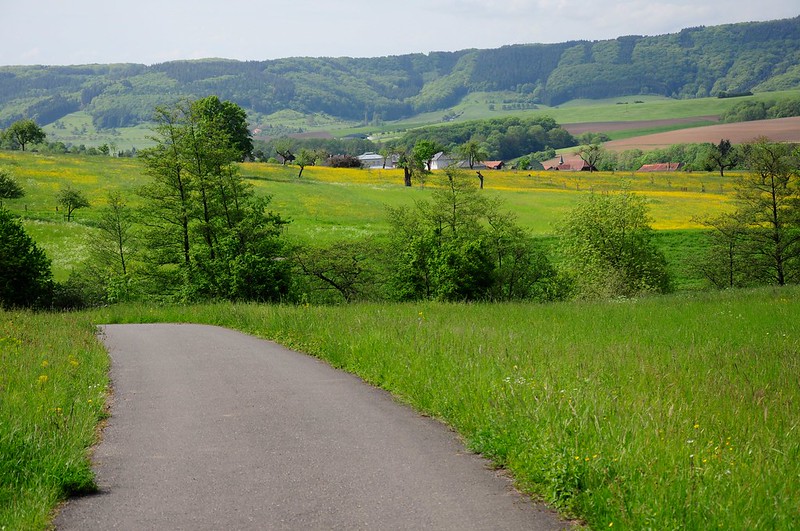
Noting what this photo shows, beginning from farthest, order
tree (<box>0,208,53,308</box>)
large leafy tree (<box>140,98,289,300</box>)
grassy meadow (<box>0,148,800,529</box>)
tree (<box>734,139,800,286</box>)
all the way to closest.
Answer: tree (<box>734,139,800,286</box>)
large leafy tree (<box>140,98,289,300</box>)
tree (<box>0,208,53,308</box>)
grassy meadow (<box>0,148,800,529</box>)

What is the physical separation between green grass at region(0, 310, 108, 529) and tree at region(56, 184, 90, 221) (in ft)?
173

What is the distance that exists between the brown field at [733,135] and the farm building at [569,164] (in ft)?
41.8

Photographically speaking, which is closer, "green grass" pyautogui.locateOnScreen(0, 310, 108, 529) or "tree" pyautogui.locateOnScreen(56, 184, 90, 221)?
"green grass" pyautogui.locateOnScreen(0, 310, 108, 529)

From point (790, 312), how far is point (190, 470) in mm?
18245

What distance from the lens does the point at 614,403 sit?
8125mm

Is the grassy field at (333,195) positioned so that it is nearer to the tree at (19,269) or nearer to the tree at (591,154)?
the tree at (19,269)

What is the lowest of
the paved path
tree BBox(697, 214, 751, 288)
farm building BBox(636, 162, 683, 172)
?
tree BBox(697, 214, 751, 288)

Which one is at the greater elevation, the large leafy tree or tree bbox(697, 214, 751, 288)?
the large leafy tree

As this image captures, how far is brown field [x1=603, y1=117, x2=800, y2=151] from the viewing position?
132625 millimetres

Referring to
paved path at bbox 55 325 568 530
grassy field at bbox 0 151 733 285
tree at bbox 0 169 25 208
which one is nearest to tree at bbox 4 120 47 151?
grassy field at bbox 0 151 733 285

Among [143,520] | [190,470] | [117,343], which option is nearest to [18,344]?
[117,343]

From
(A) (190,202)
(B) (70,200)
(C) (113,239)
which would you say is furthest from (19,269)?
(B) (70,200)

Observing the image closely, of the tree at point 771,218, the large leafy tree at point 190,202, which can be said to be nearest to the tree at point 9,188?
the large leafy tree at point 190,202

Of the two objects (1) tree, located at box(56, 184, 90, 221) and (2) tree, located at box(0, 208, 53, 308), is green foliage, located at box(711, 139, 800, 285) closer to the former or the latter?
(2) tree, located at box(0, 208, 53, 308)
